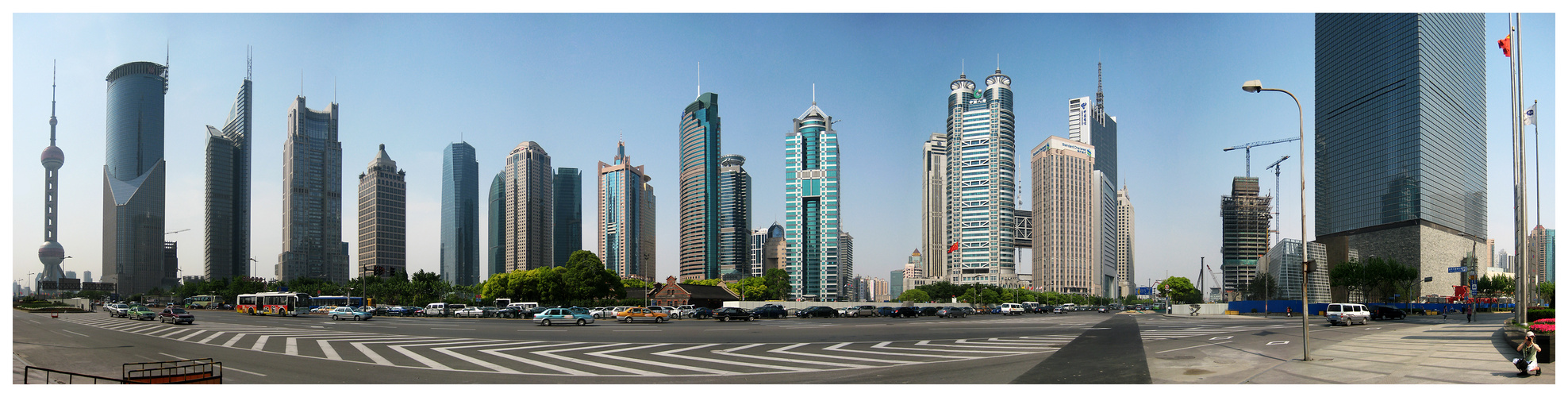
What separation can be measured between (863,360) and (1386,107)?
564ft

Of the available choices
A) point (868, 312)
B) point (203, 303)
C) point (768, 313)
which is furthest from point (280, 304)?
point (868, 312)

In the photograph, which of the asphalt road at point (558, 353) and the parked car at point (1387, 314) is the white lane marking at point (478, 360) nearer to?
the asphalt road at point (558, 353)

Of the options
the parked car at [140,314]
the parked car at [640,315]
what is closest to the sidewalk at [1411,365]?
the parked car at [640,315]

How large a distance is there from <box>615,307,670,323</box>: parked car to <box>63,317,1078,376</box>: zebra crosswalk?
24772mm

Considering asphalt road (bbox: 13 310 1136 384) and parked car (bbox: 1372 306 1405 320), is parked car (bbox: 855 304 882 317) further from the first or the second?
parked car (bbox: 1372 306 1405 320)

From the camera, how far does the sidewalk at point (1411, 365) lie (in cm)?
1939

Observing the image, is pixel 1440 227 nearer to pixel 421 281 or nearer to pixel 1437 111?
pixel 1437 111

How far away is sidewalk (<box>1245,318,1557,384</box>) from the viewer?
19391 mm

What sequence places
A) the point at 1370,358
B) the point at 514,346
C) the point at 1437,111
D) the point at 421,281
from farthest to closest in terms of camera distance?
the point at 1437,111 < the point at 421,281 < the point at 514,346 < the point at 1370,358

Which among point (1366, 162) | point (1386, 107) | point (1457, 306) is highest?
point (1386, 107)

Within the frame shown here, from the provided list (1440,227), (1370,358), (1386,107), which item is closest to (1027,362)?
(1370,358)

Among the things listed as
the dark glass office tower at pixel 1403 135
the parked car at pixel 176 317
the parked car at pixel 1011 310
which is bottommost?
the parked car at pixel 1011 310

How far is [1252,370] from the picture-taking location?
21734 mm

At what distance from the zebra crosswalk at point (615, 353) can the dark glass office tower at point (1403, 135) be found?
15289 cm
